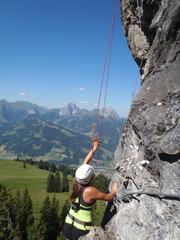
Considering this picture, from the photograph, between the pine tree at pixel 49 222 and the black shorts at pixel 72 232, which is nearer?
the black shorts at pixel 72 232

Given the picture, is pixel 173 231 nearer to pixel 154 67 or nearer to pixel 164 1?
pixel 154 67

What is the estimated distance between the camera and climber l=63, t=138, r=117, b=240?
1036 cm

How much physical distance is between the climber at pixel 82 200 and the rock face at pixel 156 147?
81 centimetres

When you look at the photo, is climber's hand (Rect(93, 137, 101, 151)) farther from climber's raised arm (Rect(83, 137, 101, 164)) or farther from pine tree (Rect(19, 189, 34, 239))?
pine tree (Rect(19, 189, 34, 239))

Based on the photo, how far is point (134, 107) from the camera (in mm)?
10758

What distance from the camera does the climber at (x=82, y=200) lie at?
34.0ft

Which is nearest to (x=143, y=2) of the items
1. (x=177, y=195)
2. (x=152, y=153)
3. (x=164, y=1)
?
(x=164, y=1)

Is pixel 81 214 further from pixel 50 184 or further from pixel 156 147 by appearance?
pixel 50 184

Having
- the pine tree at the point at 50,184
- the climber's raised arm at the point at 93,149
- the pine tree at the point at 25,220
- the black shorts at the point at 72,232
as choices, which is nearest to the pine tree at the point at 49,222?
the pine tree at the point at 25,220

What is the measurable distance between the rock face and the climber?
2.66 feet

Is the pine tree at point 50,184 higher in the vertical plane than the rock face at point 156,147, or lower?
lower

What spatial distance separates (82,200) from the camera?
34.3 feet

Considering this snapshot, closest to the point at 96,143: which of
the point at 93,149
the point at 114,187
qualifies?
the point at 93,149

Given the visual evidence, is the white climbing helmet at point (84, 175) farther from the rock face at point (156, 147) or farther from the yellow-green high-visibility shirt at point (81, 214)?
the rock face at point (156, 147)
